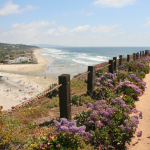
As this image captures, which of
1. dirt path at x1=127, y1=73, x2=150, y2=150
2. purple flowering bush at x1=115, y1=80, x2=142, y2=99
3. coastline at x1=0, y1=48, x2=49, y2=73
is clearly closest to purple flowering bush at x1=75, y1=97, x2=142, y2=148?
dirt path at x1=127, y1=73, x2=150, y2=150

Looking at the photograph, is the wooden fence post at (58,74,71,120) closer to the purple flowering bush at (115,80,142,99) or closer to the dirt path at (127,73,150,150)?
the dirt path at (127,73,150,150)

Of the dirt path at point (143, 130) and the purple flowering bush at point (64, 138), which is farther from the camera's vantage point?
the dirt path at point (143, 130)

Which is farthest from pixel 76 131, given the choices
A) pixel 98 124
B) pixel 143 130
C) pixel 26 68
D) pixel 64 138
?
pixel 26 68

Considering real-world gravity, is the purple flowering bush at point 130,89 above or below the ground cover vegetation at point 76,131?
above

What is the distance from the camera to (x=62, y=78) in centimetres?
364

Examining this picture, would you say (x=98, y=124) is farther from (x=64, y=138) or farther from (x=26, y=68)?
(x=26, y=68)

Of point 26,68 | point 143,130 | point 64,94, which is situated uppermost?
point 64,94

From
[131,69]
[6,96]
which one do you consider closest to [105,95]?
[131,69]

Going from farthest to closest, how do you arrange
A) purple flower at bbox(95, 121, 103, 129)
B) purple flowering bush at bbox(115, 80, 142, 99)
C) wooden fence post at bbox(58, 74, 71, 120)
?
purple flowering bush at bbox(115, 80, 142, 99), wooden fence post at bbox(58, 74, 71, 120), purple flower at bbox(95, 121, 103, 129)

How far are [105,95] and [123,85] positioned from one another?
1.11 metres

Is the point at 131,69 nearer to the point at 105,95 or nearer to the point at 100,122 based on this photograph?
the point at 105,95

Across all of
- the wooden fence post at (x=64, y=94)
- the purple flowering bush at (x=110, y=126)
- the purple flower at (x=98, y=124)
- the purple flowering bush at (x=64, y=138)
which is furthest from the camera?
the wooden fence post at (x=64, y=94)

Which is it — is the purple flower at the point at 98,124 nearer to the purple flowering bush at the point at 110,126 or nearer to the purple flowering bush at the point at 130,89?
the purple flowering bush at the point at 110,126

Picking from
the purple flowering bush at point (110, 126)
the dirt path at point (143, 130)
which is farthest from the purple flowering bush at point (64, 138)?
the dirt path at point (143, 130)
